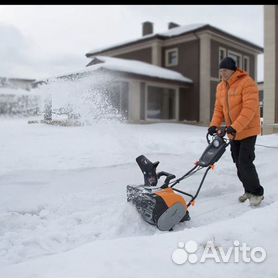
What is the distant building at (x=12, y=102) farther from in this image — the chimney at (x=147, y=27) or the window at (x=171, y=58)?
the chimney at (x=147, y=27)

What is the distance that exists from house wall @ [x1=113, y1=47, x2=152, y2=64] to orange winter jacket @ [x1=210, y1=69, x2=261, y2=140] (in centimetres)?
1628

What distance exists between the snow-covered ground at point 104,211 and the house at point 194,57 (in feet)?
34.9

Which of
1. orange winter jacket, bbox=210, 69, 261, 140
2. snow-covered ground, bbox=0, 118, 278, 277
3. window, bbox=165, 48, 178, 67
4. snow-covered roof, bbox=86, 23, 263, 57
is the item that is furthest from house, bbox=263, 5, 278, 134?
window, bbox=165, 48, 178, 67

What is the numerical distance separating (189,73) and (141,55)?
3306 mm

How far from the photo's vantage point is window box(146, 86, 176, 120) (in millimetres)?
19516

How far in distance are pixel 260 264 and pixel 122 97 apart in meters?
14.9

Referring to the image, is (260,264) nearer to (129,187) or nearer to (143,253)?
(143,253)

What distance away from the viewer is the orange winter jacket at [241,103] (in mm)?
3874

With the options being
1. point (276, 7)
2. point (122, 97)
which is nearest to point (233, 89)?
point (276, 7)

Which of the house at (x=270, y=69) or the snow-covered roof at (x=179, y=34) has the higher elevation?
the snow-covered roof at (x=179, y=34)

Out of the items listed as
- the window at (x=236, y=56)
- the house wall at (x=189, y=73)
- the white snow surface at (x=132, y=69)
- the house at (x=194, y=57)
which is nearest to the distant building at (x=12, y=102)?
the white snow surface at (x=132, y=69)

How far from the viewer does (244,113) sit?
3869mm

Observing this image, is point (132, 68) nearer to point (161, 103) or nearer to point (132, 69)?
point (132, 69)

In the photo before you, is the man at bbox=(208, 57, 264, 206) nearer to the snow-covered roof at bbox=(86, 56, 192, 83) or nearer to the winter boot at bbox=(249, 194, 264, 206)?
the winter boot at bbox=(249, 194, 264, 206)
